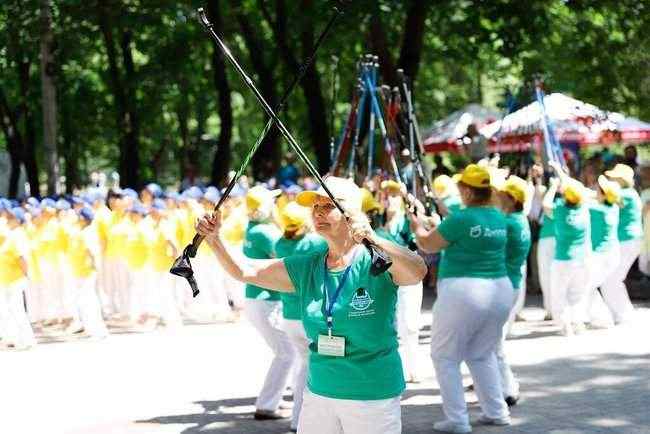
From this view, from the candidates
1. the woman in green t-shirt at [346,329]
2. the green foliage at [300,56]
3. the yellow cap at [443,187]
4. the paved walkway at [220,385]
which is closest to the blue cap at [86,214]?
the paved walkway at [220,385]

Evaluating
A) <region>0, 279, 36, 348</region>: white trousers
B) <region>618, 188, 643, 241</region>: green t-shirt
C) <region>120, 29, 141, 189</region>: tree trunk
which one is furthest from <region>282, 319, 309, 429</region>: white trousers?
<region>120, 29, 141, 189</region>: tree trunk

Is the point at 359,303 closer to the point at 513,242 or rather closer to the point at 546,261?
the point at 513,242

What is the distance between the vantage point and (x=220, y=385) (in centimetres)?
1170

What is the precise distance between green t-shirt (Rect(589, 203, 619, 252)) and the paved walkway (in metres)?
1.05

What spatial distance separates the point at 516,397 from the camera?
33.8 feet

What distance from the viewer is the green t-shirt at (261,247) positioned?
9875 mm

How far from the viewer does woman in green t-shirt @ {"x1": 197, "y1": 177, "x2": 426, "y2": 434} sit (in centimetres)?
591

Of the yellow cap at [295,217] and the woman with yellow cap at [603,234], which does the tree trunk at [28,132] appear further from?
the yellow cap at [295,217]

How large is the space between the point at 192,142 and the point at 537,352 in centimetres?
3508

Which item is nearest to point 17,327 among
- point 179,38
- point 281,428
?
point 281,428

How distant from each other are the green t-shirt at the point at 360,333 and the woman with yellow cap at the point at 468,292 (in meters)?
3.04

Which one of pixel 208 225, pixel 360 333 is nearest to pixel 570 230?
pixel 360 333

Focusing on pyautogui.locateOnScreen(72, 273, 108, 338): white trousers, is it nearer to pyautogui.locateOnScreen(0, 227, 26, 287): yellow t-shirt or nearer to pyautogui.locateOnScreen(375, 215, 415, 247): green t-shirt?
pyautogui.locateOnScreen(0, 227, 26, 287): yellow t-shirt

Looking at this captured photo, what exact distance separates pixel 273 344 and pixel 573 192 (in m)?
5.20
